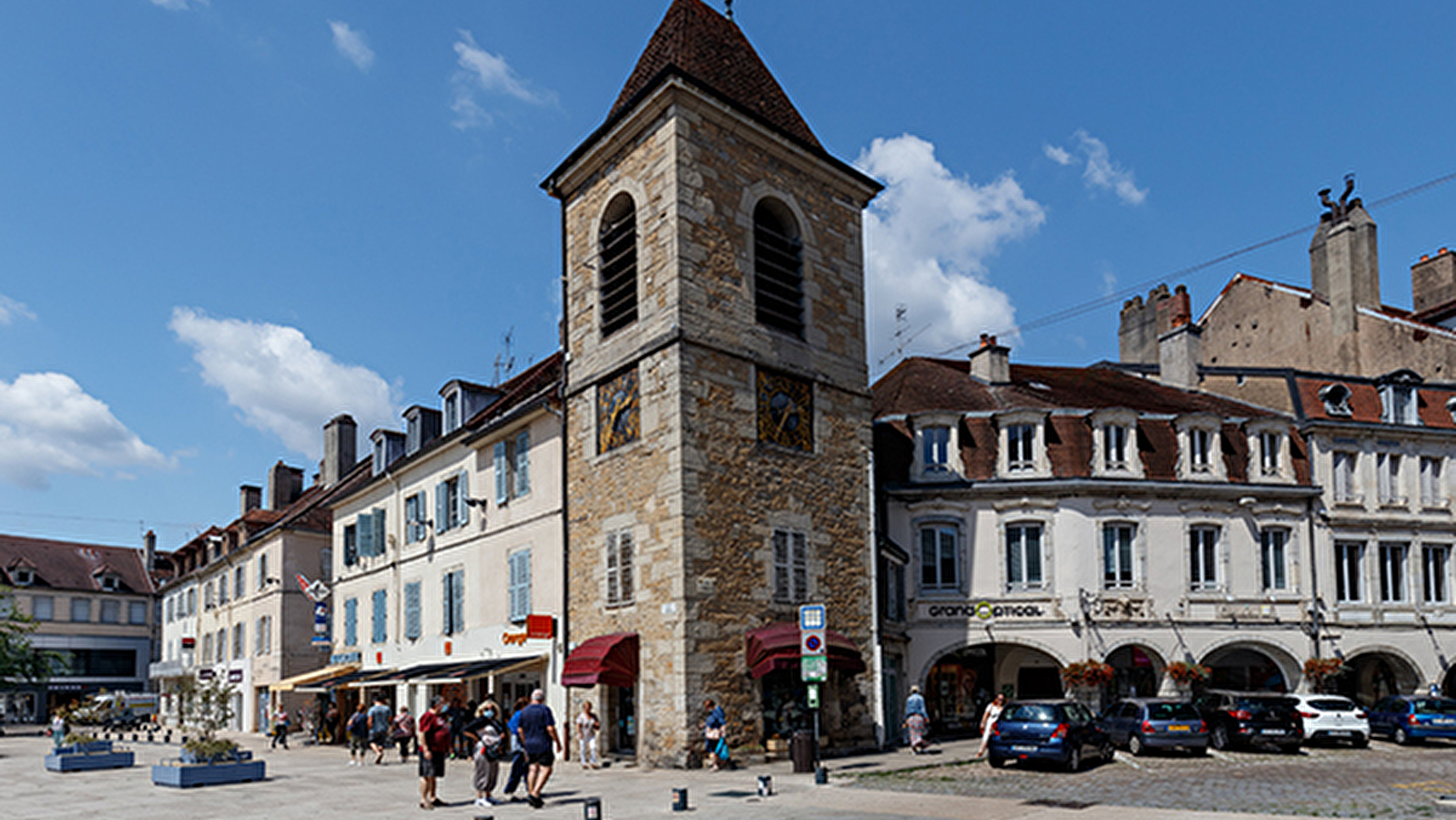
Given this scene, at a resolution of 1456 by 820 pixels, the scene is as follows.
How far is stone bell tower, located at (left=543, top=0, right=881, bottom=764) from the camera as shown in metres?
21.0

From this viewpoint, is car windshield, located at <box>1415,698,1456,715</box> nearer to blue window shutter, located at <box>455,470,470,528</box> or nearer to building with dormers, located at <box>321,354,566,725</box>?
building with dormers, located at <box>321,354,566,725</box>

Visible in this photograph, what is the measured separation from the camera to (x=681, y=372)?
69.3ft

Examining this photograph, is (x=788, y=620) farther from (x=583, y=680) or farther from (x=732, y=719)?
(x=583, y=680)

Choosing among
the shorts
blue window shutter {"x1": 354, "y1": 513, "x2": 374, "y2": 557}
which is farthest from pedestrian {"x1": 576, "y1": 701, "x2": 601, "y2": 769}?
blue window shutter {"x1": 354, "y1": 513, "x2": 374, "y2": 557}

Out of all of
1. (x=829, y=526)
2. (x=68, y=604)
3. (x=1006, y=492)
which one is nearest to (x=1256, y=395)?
(x=1006, y=492)

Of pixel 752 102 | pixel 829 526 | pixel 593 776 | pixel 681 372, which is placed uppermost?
pixel 752 102

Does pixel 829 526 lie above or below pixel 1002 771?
above

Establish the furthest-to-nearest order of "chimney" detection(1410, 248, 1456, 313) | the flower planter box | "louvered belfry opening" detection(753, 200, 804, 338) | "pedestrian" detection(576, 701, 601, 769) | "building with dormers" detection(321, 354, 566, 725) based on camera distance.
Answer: "chimney" detection(1410, 248, 1456, 313) < "building with dormers" detection(321, 354, 566, 725) < the flower planter box < "louvered belfry opening" detection(753, 200, 804, 338) < "pedestrian" detection(576, 701, 601, 769)

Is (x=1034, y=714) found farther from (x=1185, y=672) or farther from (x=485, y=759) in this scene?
(x=1185, y=672)

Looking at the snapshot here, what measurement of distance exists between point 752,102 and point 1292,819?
17055mm

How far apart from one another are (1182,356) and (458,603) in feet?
71.8

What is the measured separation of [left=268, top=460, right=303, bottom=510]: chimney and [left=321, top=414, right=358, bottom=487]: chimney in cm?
569

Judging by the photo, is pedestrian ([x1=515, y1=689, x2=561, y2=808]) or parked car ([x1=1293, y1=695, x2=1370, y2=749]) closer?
pedestrian ([x1=515, y1=689, x2=561, y2=808])

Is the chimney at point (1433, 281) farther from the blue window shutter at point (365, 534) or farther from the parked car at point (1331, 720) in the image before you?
the blue window shutter at point (365, 534)
